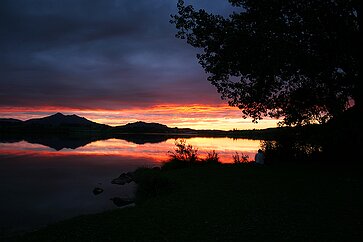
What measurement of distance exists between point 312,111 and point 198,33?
33.3 ft

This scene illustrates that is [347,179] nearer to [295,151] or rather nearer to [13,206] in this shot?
[295,151]

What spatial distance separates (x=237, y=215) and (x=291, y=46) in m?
11.2

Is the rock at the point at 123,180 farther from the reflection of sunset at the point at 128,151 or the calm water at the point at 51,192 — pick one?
the reflection of sunset at the point at 128,151

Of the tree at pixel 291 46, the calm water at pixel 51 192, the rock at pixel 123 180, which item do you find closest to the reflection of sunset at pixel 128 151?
the calm water at pixel 51 192

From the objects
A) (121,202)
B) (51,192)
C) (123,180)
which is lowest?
(51,192)

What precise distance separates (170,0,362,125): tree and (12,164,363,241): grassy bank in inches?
245

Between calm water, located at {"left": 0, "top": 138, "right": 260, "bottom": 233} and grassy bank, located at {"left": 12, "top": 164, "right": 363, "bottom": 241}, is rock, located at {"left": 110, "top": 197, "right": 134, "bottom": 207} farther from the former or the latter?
grassy bank, located at {"left": 12, "top": 164, "right": 363, "bottom": 241}

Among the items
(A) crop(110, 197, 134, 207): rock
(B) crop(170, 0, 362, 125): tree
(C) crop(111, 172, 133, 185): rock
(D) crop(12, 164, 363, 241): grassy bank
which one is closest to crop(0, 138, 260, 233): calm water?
(A) crop(110, 197, 134, 207): rock

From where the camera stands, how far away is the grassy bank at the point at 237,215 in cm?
987

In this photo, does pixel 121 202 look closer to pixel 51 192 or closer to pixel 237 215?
pixel 51 192

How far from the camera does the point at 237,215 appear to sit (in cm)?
1177

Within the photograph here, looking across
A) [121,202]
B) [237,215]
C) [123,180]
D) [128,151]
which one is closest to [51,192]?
[123,180]

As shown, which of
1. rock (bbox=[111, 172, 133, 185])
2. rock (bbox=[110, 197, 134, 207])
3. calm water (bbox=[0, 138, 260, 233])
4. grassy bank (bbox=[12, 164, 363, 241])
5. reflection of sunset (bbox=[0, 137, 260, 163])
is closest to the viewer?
grassy bank (bbox=[12, 164, 363, 241])

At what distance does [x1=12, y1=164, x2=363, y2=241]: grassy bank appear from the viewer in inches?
388
